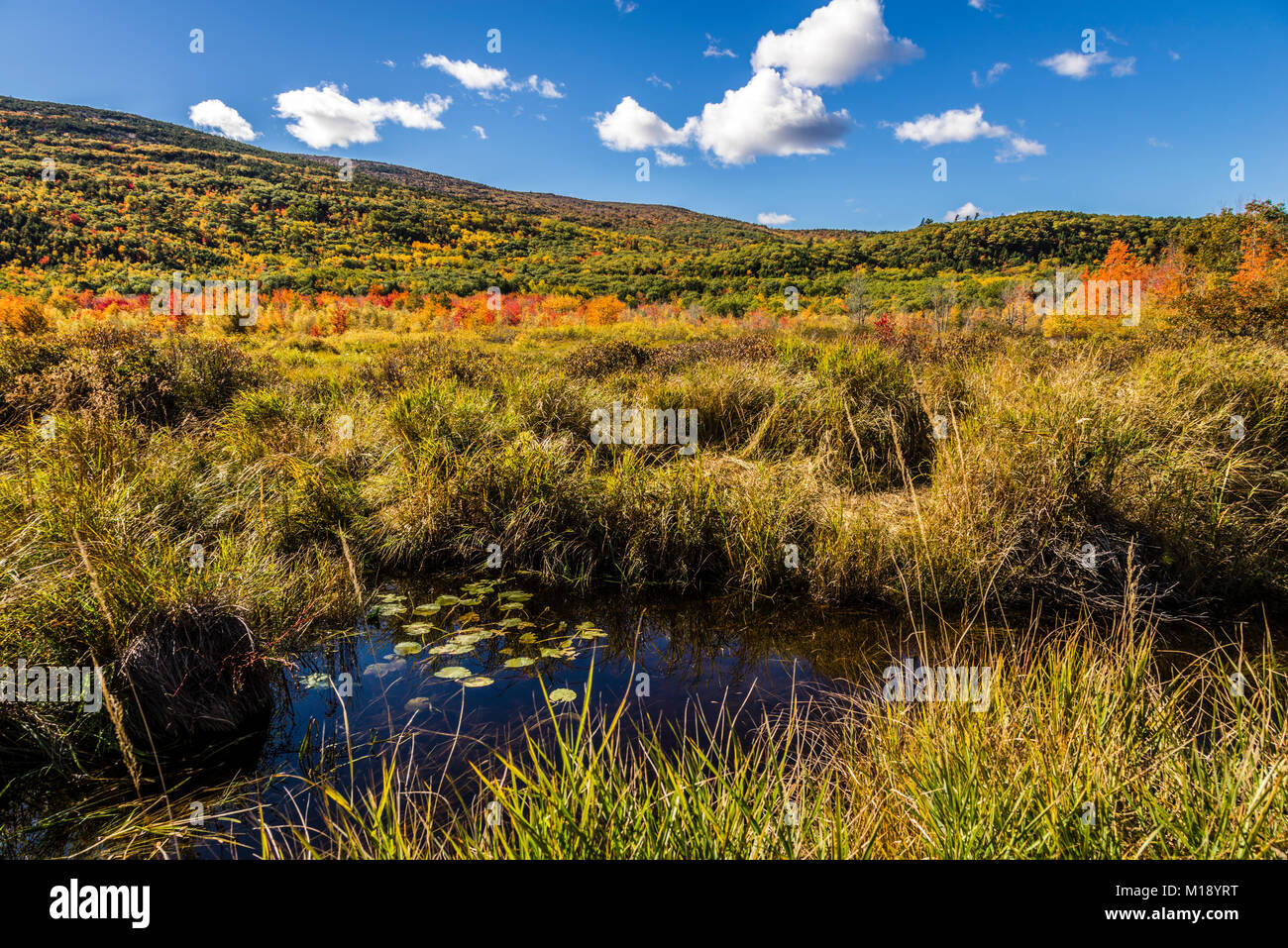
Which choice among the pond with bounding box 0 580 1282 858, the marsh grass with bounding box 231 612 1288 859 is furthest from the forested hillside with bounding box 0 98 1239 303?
the marsh grass with bounding box 231 612 1288 859

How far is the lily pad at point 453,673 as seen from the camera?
10.5ft

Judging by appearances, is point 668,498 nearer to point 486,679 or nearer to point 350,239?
point 486,679

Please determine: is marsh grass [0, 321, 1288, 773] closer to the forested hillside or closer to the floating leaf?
the floating leaf

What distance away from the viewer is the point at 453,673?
126 inches

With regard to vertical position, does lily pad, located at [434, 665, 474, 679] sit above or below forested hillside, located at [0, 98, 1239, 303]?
below

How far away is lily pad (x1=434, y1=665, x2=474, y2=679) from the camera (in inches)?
126

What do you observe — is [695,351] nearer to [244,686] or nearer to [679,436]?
[679,436]

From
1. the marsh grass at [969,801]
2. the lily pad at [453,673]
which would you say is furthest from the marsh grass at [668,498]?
the marsh grass at [969,801]

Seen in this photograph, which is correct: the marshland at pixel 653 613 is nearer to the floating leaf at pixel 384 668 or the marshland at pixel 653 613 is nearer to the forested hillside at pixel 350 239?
the floating leaf at pixel 384 668

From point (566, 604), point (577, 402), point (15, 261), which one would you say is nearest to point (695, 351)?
point (577, 402)

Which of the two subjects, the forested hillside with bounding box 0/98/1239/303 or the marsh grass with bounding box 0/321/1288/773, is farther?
the forested hillside with bounding box 0/98/1239/303

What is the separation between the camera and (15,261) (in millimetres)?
30391
